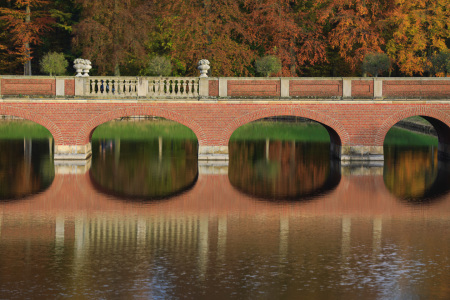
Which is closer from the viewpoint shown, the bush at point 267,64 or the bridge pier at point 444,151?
the bush at point 267,64

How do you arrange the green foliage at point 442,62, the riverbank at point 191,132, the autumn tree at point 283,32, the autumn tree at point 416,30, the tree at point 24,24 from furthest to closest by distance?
the tree at point 24,24, the autumn tree at point 283,32, the autumn tree at point 416,30, the riverbank at point 191,132, the green foliage at point 442,62

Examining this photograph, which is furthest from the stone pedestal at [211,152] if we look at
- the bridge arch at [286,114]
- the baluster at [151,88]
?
the baluster at [151,88]

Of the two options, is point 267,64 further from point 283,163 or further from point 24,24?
point 24,24

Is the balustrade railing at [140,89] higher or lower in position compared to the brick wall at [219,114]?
higher

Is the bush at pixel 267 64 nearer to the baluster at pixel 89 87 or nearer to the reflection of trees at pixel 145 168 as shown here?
the reflection of trees at pixel 145 168

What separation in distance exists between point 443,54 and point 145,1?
35.1 m

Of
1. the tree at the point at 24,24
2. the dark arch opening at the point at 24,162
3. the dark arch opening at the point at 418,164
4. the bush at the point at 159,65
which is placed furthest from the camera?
the tree at the point at 24,24

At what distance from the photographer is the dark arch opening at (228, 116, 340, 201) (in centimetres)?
2428

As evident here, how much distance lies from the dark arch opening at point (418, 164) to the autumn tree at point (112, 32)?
22.6m

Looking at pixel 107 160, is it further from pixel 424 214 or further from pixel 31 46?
pixel 31 46

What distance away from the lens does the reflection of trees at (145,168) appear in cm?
2431

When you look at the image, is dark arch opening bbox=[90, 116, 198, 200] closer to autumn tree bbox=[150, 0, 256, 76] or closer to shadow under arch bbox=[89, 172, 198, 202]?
shadow under arch bbox=[89, 172, 198, 202]

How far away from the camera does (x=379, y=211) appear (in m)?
20.2

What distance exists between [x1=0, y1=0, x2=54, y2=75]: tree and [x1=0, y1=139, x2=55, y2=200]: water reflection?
20.6m
